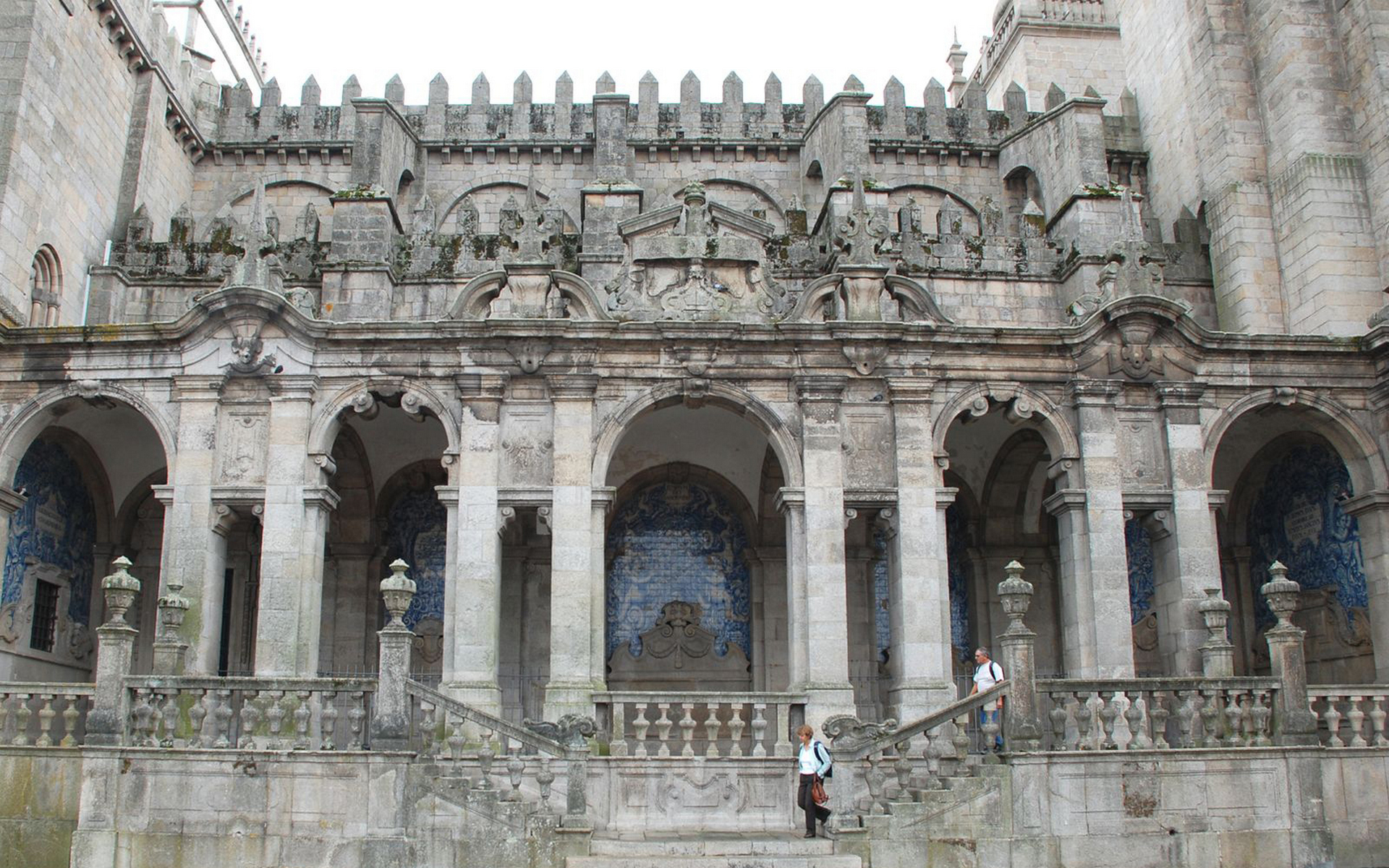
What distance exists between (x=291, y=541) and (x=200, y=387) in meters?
2.23

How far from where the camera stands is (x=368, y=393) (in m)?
15.8

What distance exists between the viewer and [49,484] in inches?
701

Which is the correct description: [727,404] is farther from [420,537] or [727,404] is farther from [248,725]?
[248,725]

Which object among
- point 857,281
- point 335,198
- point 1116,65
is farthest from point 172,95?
point 1116,65

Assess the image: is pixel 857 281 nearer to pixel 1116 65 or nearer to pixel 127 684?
pixel 127 684

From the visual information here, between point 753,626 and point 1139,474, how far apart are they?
5986 mm

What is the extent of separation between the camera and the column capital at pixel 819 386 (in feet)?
51.7

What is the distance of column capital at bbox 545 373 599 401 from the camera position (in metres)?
15.6

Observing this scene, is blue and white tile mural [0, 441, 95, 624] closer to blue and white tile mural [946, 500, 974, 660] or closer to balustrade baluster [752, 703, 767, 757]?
balustrade baluster [752, 703, 767, 757]

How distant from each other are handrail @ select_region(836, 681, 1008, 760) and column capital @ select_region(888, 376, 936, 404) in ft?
13.2

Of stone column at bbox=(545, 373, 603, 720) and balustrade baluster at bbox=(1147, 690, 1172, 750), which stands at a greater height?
stone column at bbox=(545, 373, 603, 720)

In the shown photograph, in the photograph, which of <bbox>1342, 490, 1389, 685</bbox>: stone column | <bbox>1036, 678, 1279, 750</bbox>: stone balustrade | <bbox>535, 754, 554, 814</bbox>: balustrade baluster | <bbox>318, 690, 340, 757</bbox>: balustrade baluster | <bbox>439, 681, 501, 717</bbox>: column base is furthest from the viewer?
<bbox>1342, 490, 1389, 685</bbox>: stone column

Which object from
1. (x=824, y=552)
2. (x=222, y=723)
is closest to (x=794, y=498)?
(x=824, y=552)

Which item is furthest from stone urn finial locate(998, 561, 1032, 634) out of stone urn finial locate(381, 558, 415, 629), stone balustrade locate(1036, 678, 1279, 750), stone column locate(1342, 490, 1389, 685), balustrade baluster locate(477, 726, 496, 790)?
stone urn finial locate(381, 558, 415, 629)
